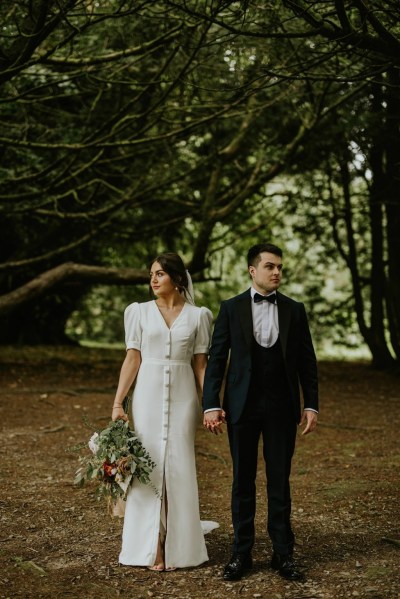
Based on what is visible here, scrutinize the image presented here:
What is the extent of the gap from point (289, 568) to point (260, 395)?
3.36ft

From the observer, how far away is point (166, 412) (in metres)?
4.71

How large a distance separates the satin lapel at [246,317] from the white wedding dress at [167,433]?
1.23 ft

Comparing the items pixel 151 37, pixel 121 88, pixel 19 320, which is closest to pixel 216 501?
pixel 151 37

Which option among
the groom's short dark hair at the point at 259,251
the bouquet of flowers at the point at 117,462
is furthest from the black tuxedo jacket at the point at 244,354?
the bouquet of flowers at the point at 117,462

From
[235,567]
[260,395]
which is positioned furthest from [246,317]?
[235,567]

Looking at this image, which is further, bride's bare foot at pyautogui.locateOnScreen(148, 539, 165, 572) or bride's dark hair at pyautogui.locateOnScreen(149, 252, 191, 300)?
bride's dark hair at pyautogui.locateOnScreen(149, 252, 191, 300)

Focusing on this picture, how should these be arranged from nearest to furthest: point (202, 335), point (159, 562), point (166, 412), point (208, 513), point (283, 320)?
point (283, 320), point (159, 562), point (166, 412), point (202, 335), point (208, 513)

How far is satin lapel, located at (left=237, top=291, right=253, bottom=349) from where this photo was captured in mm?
4449

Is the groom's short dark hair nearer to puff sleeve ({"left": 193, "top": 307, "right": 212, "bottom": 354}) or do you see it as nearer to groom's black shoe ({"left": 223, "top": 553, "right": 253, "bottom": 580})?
puff sleeve ({"left": 193, "top": 307, "right": 212, "bottom": 354})

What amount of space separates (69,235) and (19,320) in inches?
111

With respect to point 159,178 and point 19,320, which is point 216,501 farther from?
point 19,320

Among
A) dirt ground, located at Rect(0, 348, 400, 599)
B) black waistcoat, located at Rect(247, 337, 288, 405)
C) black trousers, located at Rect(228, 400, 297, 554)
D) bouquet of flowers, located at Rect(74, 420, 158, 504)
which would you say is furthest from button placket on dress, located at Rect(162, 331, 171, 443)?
dirt ground, located at Rect(0, 348, 400, 599)

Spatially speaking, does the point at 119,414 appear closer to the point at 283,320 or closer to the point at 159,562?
the point at 159,562

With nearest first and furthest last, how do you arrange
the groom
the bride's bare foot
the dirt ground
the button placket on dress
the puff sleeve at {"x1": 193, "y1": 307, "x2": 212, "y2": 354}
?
the dirt ground < the groom < the bride's bare foot < the button placket on dress < the puff sleeve at {"x1": 193, "y1": 307, "x2": 212, "y2": 354}
